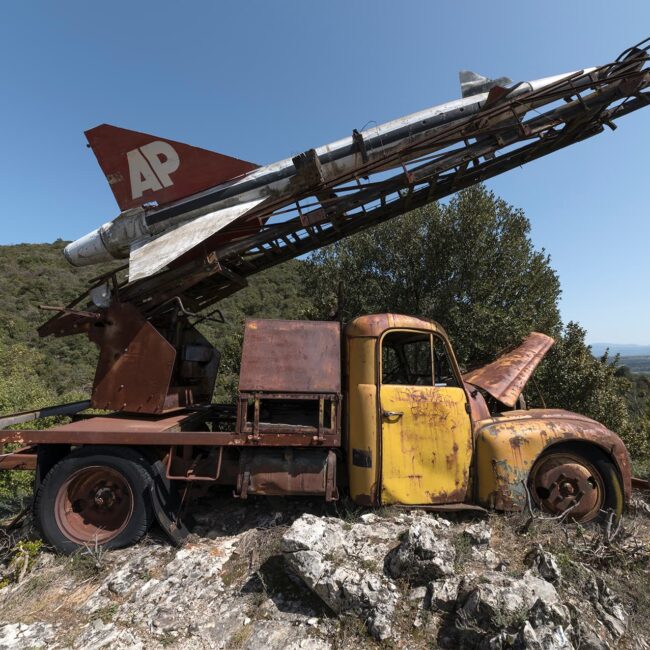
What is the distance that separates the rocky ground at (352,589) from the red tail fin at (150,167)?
15.6ft

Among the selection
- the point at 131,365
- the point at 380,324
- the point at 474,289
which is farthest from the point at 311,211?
the point at 474,289

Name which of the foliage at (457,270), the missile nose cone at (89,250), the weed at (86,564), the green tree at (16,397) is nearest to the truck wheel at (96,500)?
the weed at (86,564)

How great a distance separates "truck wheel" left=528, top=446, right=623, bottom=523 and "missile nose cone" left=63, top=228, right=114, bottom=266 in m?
6.49

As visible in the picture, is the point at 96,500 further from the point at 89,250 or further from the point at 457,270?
the point at 457,270

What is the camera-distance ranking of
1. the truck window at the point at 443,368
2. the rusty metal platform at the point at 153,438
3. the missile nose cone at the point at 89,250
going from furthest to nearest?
the missile nose cone at the point at 89,250, the truck window at the point at 443,368, the rusty metal platform at the point at 153,438

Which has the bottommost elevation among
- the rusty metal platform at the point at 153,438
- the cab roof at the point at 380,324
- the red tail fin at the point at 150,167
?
the rusty metal platform at the point at 153,438

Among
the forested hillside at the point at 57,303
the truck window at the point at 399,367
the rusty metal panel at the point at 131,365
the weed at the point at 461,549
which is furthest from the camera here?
the forested hillside at the point at 57,303

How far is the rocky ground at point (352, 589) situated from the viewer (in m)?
2.71

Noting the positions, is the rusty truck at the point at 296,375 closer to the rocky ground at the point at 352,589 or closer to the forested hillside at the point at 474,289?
the rocky ground at the point at 352,589

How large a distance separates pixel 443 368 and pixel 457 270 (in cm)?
796

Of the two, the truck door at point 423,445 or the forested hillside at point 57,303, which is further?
the forested hillside at point 57,303

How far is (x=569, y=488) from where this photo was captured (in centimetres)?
400

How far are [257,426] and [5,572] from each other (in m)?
2.63

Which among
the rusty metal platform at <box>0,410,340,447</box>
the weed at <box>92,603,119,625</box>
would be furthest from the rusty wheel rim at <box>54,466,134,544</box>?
the weed at <box>92,603,119,625</box>
